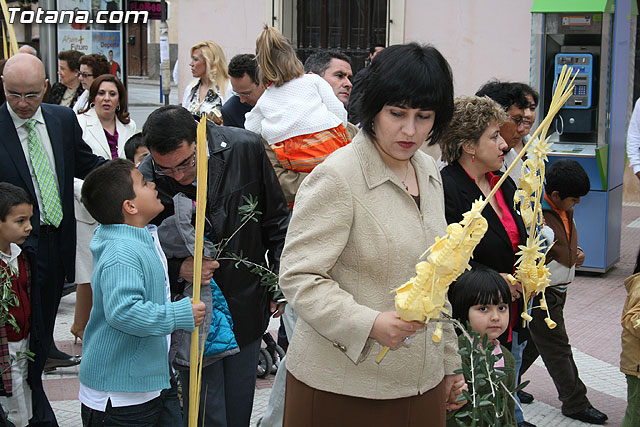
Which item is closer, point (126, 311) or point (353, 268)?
point (353, 268)

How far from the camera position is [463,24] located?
1154 centimetres

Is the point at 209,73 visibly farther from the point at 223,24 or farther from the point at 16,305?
the point at 223,24

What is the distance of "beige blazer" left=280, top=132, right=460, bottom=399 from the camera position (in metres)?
2.42

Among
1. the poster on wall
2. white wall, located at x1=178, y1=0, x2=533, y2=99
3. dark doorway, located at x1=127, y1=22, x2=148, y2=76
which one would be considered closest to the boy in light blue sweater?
the poster on wall

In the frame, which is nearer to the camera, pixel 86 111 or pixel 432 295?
pixel 432 295

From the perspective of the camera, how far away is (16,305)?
4.29m

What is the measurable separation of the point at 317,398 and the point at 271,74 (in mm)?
2413

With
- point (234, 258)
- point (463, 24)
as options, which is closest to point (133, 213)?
point (234, 258)

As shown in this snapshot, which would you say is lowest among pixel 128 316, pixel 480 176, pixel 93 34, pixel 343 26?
pixel 128 316

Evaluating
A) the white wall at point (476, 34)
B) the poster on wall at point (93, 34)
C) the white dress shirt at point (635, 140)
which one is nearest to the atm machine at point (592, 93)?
the white dress shirt at point (635, 140)

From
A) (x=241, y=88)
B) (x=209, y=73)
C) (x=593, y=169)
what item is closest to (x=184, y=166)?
(x=241, y=88)

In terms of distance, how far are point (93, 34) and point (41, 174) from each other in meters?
5.72

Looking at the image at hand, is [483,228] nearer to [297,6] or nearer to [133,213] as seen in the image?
[133,213]

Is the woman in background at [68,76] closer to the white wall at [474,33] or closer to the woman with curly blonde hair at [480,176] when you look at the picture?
the white wall at [474,33]
